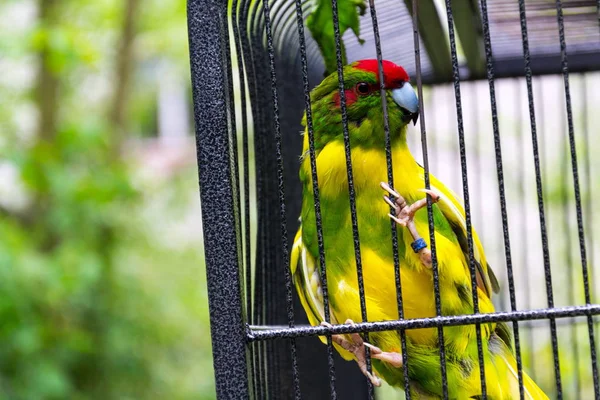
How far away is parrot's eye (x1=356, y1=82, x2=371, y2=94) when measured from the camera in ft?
4.00

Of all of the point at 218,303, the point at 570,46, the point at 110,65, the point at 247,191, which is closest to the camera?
the point at 218,303

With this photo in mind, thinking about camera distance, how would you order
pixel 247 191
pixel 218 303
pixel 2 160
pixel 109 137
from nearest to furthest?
pixel 218 303, pixel 247 191, pixel 2 160, pixel 109 137

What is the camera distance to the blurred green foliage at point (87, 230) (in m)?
2.65

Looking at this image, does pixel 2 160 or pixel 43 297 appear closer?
pixel 2 160

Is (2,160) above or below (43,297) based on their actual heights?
above

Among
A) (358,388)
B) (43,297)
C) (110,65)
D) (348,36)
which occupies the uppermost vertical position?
(110,65)

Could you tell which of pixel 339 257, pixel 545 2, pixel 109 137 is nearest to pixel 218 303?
pixel 339 257

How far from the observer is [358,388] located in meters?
2.01

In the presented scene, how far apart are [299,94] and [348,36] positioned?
0.67 ft

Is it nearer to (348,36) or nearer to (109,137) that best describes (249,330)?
(348,36)

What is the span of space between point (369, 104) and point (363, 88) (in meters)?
0.03

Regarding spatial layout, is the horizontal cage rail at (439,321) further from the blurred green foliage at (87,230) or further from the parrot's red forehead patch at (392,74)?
the blurred green foliage at (87,230)

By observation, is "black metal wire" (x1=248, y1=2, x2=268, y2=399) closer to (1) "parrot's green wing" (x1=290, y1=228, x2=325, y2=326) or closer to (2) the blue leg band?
(1) "parrot's green wing" (x1=290, y1=228, x2=325, y2=326)

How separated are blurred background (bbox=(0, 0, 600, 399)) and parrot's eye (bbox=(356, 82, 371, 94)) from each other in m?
0.83
